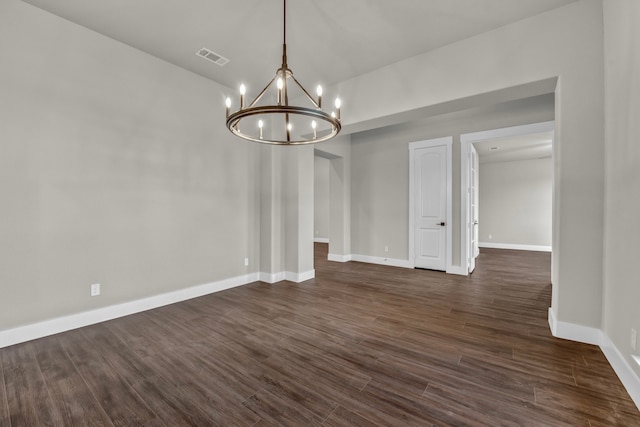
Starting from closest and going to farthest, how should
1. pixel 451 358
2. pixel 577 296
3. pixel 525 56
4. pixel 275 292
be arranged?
pixel 451 358 < pixel 577 296 < pixel 525 56 < pixel 275 292

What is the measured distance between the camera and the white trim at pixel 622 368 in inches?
69.3

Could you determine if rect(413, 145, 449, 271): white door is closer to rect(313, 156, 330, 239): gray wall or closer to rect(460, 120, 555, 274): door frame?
rect(460, 120, 555, 274): door frame

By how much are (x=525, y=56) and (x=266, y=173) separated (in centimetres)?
368

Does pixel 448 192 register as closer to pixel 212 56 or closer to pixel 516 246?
pixel 212 56

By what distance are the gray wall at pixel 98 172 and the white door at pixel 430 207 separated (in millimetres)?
3895

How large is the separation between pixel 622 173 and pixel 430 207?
143 inches

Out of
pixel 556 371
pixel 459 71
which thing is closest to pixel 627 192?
pixel 556 371

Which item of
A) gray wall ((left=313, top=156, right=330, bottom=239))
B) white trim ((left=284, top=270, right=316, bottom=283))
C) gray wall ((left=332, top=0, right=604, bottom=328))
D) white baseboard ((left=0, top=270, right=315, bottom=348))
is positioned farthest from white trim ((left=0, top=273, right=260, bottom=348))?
gray wall ((left=313, top=156, right=330, bottom=239))

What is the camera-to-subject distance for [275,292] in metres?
4.14

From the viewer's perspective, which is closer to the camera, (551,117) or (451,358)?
(451,358)

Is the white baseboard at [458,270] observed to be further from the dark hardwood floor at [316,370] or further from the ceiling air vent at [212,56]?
the ceiling air vent at [212,56]

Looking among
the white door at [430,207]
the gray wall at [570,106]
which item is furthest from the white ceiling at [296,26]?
the white door at [430,207]

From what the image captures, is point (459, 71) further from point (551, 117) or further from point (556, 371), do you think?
point (556, 371)

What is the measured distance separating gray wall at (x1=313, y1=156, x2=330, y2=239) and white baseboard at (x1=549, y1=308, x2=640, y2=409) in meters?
7.95
